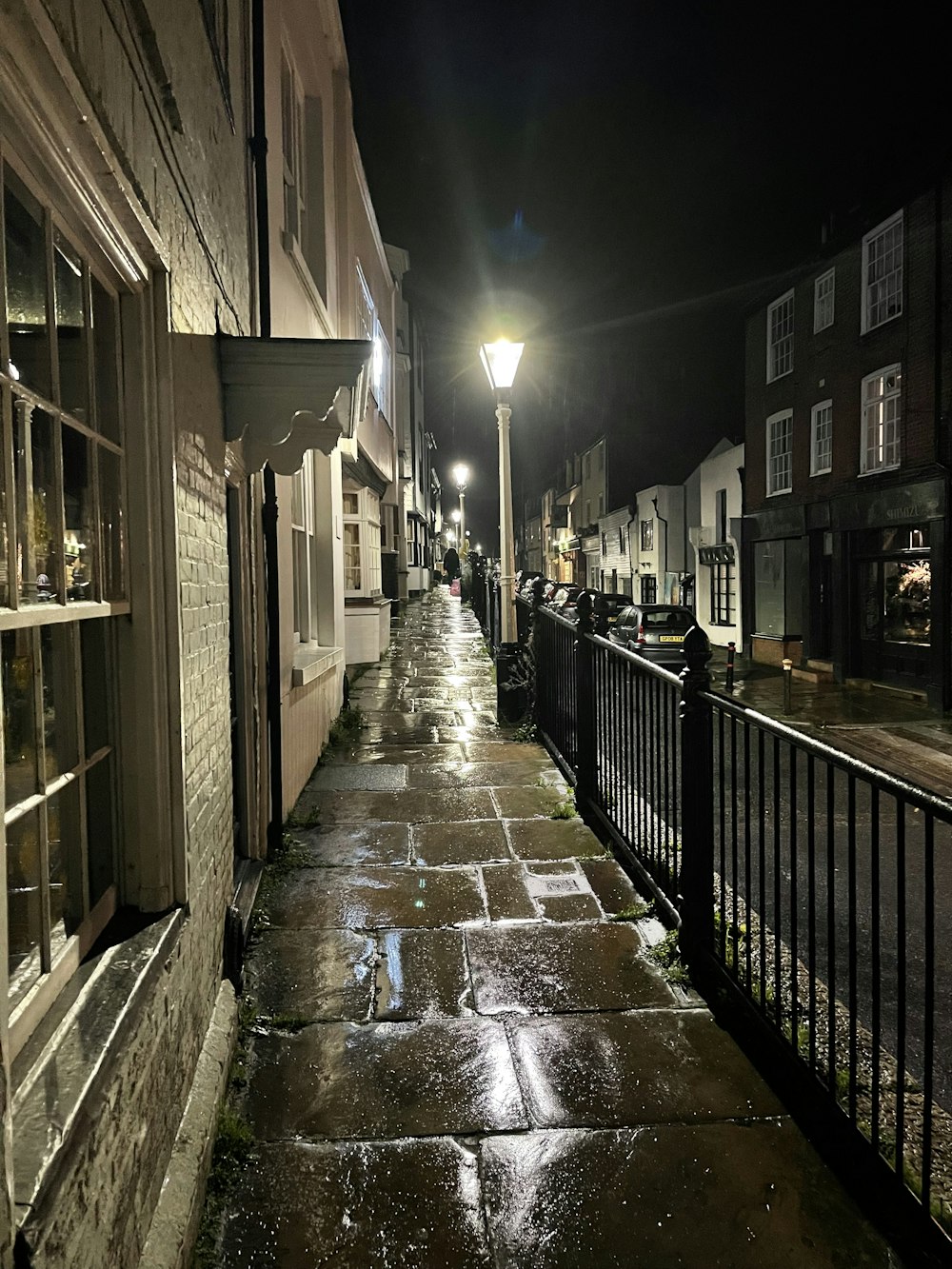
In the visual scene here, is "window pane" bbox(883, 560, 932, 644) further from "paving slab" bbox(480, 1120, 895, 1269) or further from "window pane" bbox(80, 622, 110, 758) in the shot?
"window pane" bbox(80, 622, 110, 758)

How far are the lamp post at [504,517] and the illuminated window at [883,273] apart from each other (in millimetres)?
10762

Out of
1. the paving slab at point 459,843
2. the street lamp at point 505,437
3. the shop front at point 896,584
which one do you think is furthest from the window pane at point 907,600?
the paving slab at point 459,843

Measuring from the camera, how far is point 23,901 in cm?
189

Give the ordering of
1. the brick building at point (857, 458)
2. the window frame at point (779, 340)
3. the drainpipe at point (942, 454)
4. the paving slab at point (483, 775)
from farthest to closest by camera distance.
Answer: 1. the window frame at point (779, 340)
2. the brick building at point (857, 458)
3. the drainpipe at point (942, 454)
4. the paving slab at point (483, 775)

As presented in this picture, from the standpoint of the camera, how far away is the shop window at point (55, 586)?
178cm

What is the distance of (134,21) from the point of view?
227 cm

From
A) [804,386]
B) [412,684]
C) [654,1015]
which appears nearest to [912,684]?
[804,386]

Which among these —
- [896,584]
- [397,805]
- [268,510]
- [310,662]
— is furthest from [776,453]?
[268,510]

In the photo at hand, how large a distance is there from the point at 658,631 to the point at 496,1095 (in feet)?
48.2

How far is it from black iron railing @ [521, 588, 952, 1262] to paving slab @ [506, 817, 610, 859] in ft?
0.63

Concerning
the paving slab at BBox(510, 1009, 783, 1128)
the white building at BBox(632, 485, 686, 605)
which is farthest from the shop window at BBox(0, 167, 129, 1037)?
the white building at BBox(632, 485, 686, 605)

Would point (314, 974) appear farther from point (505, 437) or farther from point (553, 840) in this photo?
point (505, 437)

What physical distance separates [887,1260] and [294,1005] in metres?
2.36

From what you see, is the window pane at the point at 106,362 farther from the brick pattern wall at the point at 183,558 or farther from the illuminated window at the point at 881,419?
the illuminated window at the point at 881,419
